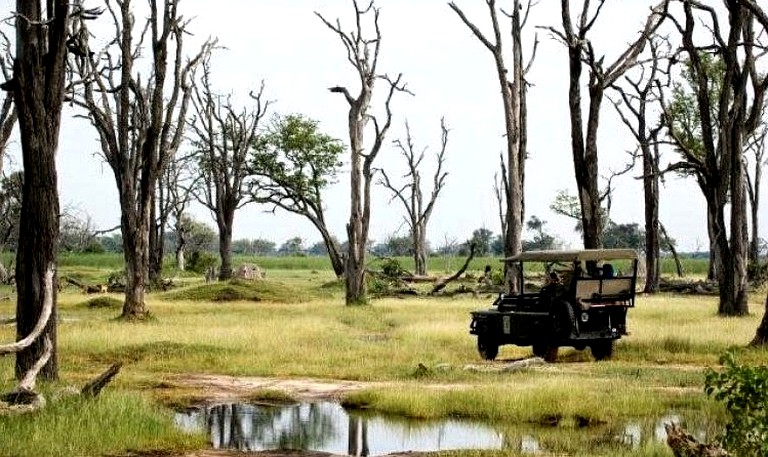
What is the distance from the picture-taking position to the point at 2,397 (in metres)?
12.2

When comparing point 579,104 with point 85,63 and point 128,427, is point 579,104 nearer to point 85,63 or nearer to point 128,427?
point 85,63

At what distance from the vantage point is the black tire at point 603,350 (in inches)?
820

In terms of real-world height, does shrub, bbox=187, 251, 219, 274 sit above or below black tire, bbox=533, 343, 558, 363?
above

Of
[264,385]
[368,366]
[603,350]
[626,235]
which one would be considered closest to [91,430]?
[264,385]

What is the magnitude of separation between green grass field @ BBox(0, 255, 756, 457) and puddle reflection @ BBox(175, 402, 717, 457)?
207 mm

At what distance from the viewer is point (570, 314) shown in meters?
19.7

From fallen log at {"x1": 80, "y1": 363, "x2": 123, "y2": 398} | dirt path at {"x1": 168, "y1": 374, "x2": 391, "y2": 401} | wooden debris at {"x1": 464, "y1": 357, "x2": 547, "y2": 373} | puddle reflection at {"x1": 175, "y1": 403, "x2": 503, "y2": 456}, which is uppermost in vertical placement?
fallen log at {"x1": 80, "y1": 363, "x2": 123, "y2": 398}

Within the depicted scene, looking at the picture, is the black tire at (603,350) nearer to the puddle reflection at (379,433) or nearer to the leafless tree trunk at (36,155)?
the puddle reflection at (379,433)

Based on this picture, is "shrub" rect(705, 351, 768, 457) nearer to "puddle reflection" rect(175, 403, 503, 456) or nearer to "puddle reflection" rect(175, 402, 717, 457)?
"puddle reflection" rect(175, 402, 717, 457)

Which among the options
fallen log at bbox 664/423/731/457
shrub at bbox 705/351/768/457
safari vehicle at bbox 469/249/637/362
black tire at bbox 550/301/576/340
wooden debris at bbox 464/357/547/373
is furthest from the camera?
safari vehicle at bbox 469/249/637/362

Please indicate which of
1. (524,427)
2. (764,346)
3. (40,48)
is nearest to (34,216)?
(40,48)

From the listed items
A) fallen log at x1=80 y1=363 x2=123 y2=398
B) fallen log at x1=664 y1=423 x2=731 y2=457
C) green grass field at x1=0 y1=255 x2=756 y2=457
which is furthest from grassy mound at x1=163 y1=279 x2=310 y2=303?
fallen log at x1=664 y1=423 x2=731 y2=457

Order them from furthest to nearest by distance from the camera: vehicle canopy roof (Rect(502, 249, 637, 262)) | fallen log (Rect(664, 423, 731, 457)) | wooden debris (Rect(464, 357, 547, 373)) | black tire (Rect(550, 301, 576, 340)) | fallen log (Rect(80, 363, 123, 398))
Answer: vehicle canopy roof (Rect(502, 249, 637, 262)) → black tire (Rect(550, 301, 576, 340)) → wooden debris (Rect(464, 357, 547, 373)) → fallen log (Rect(80, 363, 123, 398)) → fallen log (Rect(664, 423, 731, 457))

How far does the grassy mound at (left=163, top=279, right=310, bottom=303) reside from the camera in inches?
1601
